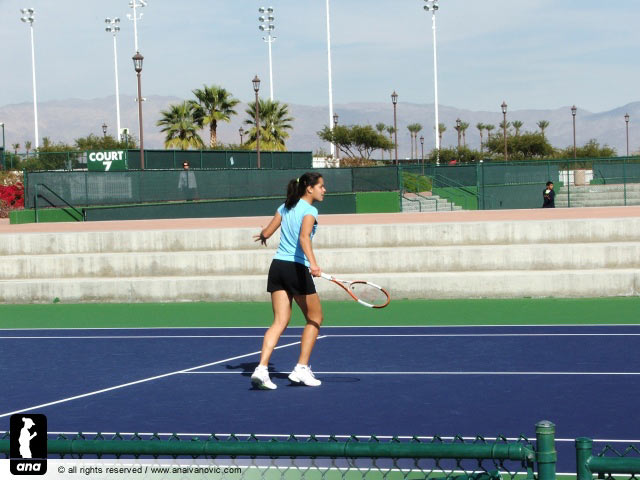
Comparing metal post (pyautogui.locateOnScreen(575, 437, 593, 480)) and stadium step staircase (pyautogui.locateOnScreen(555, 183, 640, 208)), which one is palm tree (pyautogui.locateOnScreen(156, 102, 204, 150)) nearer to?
stadium step staircase (pyautogui.locateOnScreen(555, 183, 640, 208))

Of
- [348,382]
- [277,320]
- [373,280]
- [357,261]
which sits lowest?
[348,382]

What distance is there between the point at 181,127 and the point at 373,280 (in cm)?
6384

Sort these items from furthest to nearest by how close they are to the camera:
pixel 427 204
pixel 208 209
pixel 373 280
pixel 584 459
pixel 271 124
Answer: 1. pixel 271 124
2. pixel 427 204
3. pixel 208 209
4. pixel 373 280
5. pixel 584 459

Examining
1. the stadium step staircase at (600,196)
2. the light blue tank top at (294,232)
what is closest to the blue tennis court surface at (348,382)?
the light blue tank top at (294,232)

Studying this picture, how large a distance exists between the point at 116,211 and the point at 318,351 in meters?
24.1

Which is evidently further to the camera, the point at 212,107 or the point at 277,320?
the point at 212,107

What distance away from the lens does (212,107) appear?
3199 inches

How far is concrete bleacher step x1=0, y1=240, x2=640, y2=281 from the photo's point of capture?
18484 mm

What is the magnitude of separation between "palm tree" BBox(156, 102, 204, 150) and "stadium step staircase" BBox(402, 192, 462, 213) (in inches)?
1423

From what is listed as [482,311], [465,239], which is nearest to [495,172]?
[465,239]

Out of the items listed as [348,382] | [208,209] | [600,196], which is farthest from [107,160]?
[348,382]

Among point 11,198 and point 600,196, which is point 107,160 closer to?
point 11,198

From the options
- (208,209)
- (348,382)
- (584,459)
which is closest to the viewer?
(584,459)

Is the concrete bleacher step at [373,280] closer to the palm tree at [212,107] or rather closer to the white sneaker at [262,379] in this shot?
the white sneaker at [262,379]
